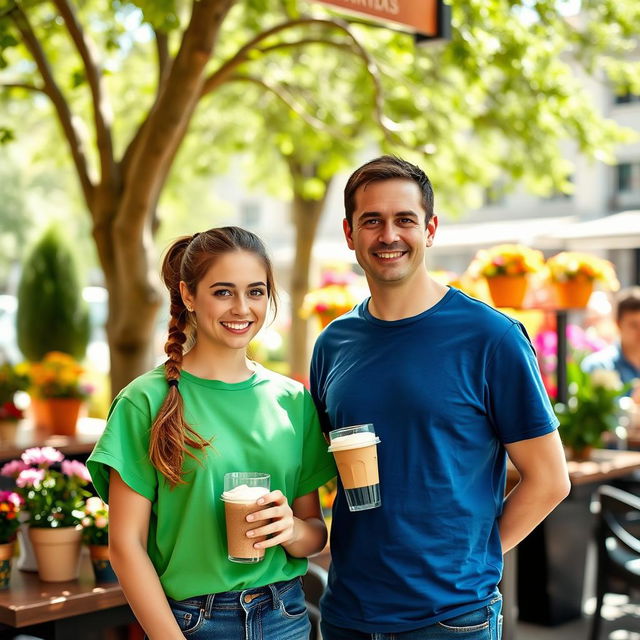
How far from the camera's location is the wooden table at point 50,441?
581 cm

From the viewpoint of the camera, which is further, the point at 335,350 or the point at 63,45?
the point at 63,45

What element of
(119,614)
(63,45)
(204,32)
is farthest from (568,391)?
(63,45)

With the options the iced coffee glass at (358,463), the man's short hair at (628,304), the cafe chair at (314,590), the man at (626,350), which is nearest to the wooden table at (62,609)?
the cafe chair at (314,590)

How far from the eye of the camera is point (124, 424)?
2.13 m

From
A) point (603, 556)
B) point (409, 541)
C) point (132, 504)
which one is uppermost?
point (132, 504)

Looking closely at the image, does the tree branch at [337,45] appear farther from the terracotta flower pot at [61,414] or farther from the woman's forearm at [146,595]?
the woman's forearm at [146,595]

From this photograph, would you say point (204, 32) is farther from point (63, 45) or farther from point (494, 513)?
point (63, 45)

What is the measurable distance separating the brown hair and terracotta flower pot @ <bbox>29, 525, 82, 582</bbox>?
1.14m

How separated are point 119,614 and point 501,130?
6356 mm

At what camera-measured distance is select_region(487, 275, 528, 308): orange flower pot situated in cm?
566

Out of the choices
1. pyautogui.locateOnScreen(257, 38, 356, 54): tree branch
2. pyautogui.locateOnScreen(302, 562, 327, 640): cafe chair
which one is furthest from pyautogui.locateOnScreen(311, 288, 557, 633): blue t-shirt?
pyautogui.locateOnScreen(257, 38, 356, 54): tree branch

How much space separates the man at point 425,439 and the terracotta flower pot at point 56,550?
43.7 inches

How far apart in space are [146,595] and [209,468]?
30 cm

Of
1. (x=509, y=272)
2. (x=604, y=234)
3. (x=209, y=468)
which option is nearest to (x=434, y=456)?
(x=209, y=468)
